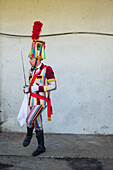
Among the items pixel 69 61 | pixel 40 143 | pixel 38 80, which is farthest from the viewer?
pixel 69 61

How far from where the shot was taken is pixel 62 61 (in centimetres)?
590

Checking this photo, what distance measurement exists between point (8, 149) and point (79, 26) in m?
2.72

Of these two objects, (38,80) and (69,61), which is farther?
(69,61)

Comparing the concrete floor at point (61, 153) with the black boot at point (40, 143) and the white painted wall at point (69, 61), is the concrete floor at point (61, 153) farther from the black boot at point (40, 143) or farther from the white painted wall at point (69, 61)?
the white painted wall at point (69, 61)

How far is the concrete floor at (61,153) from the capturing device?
4.30 m

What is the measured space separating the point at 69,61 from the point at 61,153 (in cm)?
194

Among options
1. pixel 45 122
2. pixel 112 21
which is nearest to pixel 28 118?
pixel 45 122

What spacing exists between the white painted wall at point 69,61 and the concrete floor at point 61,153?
0.36 metres

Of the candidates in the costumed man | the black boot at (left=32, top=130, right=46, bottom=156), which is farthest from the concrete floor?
the costumed man

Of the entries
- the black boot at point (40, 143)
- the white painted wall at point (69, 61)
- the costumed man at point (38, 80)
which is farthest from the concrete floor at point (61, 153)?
the costumed man at point (38, 80)

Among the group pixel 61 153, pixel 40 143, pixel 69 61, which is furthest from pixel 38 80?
pixel 69 61

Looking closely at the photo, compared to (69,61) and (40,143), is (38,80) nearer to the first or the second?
(40,143)

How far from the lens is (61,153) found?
4.81 meters

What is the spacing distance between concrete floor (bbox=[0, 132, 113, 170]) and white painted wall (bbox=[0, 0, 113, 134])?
355 millimetres
